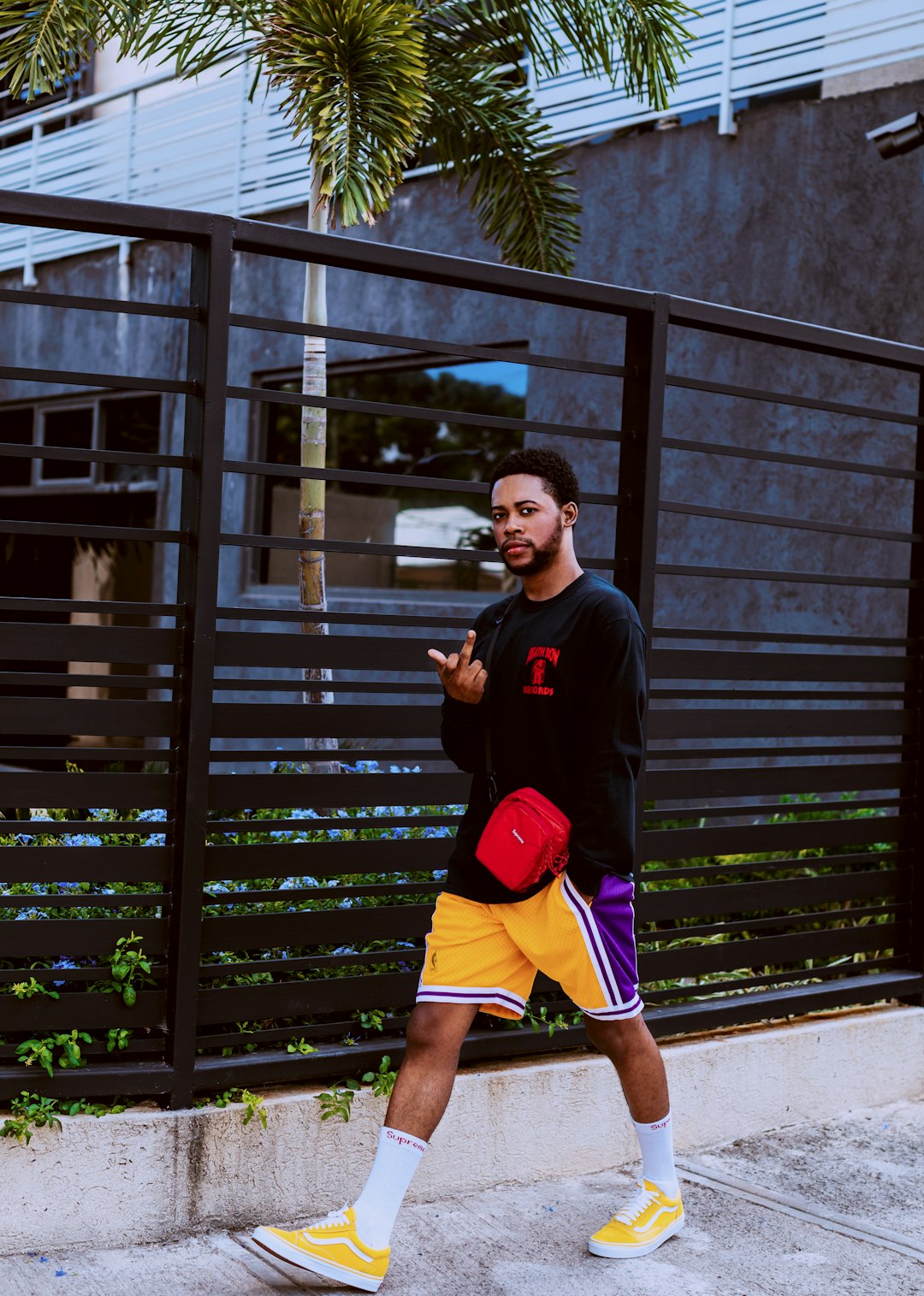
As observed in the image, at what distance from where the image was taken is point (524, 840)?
11.6ft

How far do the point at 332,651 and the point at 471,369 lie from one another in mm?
7109

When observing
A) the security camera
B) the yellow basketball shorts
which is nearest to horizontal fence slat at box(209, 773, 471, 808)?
the yellow basketball shorts

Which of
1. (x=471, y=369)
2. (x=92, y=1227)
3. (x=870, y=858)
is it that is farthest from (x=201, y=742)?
(x=471, y=369)

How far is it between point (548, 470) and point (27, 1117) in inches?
84.7

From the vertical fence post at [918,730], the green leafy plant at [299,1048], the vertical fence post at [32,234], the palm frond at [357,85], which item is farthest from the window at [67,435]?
the green leafy plant at [299,1048]

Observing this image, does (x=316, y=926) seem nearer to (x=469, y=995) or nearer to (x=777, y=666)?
(x=469, y=995)

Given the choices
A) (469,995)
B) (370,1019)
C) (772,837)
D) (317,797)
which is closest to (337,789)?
(317,797)

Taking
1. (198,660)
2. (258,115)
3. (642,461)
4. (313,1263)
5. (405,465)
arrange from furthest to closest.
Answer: (258,115), (405,465), (642,461), (198,660), (313,1263)

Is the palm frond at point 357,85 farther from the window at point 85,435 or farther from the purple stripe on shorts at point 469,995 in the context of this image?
the window at point 85,435

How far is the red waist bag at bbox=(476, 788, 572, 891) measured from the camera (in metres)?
3.54

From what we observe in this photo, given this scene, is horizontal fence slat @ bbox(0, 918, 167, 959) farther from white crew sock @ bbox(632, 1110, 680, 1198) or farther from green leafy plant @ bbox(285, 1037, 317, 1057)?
white crew sock @ bbox(632, 1110, 680, 1198)

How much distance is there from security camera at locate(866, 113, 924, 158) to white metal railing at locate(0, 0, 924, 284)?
3.63ft

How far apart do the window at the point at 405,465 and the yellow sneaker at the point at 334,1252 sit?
7194 mm

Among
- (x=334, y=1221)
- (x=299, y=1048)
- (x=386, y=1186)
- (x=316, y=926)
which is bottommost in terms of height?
(x=334, y=1221)
